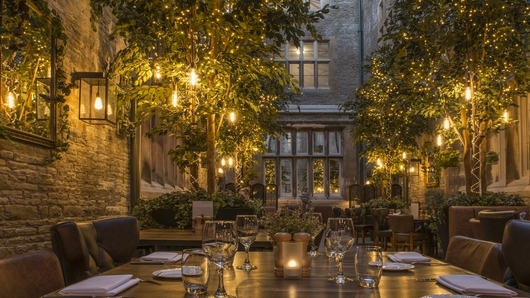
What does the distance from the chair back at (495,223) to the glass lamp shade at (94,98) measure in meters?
4.07

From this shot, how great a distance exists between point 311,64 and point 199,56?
15161mm

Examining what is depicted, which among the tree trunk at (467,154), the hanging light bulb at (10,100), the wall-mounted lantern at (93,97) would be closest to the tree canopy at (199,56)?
the wall-mounted lantern at (93,97)

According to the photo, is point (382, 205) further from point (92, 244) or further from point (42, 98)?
point (92, 244)

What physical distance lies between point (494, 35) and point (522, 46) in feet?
1.57

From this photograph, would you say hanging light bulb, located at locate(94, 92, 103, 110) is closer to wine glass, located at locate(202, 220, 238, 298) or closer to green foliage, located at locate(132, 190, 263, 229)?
green foliage, located at locate(132, 190, 263, 229)

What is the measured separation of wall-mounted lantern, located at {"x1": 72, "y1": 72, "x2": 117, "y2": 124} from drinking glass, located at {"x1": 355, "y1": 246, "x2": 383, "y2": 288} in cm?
484

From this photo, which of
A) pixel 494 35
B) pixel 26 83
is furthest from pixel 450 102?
pixel 26 83

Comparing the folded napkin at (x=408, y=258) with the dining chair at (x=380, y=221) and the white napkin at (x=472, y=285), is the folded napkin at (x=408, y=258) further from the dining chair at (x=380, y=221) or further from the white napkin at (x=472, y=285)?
the dining chair at (x=380, y=221)

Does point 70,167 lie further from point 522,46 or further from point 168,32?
point 522,46


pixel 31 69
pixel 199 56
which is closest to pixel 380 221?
pixel 199 56

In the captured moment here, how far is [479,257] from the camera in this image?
2.73m

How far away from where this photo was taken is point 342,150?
21.1 metres

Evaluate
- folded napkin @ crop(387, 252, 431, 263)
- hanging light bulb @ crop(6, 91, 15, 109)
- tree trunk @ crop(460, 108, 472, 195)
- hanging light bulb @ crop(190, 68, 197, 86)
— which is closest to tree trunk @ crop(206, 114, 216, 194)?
hanging light bulb @ crop(190, 68, 197, 86)

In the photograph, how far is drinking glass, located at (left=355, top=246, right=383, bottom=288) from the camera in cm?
200
